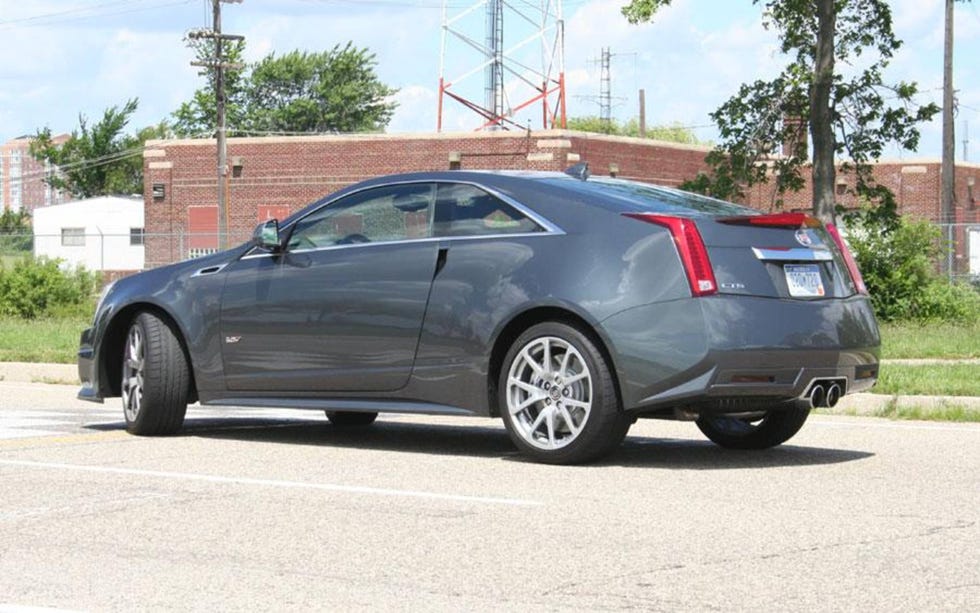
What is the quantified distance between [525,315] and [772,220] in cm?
146

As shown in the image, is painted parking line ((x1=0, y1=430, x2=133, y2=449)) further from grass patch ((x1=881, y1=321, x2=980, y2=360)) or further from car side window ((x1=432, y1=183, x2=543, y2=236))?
grass patch ((x1=881, y1=321, x2=980, y2=360))

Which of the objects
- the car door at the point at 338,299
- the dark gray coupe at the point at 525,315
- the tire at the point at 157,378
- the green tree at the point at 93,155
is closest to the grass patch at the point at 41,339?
the tire at the point at 157,378

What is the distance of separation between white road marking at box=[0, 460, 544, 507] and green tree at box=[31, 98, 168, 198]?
3516 inches

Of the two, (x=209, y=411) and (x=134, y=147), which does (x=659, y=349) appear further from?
(x=134, y=147)

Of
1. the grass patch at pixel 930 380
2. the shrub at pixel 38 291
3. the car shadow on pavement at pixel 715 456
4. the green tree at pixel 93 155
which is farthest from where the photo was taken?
the green tree at pixel 93 155

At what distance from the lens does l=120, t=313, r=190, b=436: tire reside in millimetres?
10477

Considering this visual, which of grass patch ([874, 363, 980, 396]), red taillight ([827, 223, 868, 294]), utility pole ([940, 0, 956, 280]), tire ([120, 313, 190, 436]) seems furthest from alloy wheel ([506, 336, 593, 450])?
utility pole ([940, 0, 956, 280])

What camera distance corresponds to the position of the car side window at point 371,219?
9617 mm

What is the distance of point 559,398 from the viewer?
8727 millimetres

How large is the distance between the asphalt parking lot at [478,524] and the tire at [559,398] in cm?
16

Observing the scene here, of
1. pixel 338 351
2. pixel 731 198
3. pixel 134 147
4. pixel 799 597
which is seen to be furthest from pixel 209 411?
pixel 134 147

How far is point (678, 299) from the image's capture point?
27.6ft

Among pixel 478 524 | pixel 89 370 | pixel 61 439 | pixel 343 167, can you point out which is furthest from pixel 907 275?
pixel 343 167

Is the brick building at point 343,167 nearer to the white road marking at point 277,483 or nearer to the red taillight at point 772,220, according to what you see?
the red taillight at point 772,220
